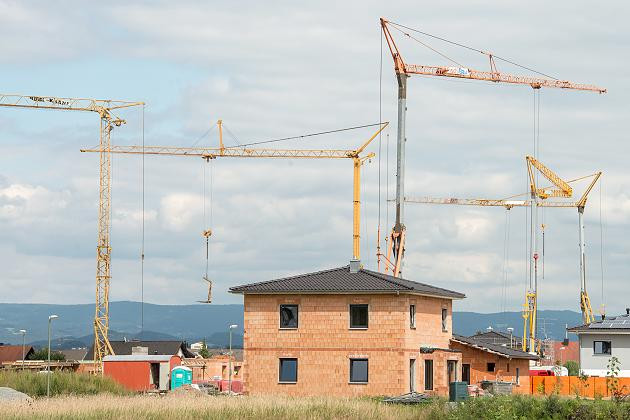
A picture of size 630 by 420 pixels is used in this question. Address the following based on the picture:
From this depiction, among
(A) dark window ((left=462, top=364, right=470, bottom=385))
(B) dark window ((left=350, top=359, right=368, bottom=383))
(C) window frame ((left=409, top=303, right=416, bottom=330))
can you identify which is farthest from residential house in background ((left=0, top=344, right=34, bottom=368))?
(C) window frame ((left=409, top=303, right=416, bottom=330))

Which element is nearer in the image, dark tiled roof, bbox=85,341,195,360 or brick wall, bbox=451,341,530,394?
brick wall, bbox=451,341,530,394

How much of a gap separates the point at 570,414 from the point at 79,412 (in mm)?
19630

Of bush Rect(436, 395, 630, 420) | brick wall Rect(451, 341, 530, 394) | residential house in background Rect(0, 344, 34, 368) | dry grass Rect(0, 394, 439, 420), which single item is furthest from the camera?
residential house in background Rect(0, 344, 34, 368)

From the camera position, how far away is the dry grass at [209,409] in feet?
157

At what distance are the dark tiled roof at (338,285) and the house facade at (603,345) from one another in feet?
84.2

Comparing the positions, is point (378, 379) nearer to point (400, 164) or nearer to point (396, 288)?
point (396, 288)

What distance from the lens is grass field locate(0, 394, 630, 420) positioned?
47.2m

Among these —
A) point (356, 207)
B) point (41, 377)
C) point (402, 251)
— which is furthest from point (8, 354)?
point (41, 377)

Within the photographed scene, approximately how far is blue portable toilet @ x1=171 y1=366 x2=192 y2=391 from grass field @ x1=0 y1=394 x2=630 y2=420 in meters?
37.3

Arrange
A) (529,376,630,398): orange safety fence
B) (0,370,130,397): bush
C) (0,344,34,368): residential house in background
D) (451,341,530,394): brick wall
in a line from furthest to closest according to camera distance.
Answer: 1. (0,344,34,368): residential house in background
2. (451,341,530,394): brick wall
3. (529,376,630,398): orange safety fence
4. (0,370,130,397): bush

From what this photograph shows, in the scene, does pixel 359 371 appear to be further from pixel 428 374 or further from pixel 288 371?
pixel 428 374

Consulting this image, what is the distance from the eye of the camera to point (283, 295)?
2591 inches

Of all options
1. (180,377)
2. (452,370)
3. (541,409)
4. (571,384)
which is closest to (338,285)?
(452,370)

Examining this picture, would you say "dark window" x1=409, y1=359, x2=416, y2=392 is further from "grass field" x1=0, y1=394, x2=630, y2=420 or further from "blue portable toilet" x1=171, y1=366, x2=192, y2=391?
"blue portable toilet" x1=171, y1=366, x2=192, y2=391
